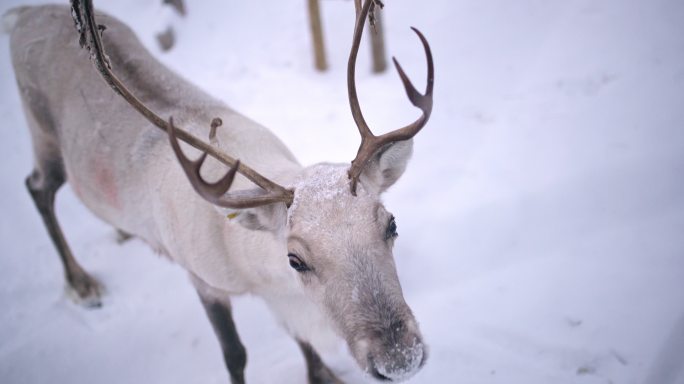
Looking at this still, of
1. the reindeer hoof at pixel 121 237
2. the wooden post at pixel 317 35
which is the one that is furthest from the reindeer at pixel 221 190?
the wooden post at pixel 317 35

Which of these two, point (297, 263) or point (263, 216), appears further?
point (263, 216)

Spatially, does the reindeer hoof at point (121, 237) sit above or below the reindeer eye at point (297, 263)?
below

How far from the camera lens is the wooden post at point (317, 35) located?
482 cm

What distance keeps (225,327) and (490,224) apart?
2.25 metres

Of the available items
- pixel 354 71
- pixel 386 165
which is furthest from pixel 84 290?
pixel 354 71

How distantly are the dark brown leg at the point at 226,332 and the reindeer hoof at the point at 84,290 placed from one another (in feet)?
5.13

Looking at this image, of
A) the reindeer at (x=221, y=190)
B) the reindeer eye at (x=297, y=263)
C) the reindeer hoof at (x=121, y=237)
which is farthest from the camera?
the reindeer hoof at (x=121, y=237)

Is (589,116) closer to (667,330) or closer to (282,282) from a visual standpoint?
(667,330)

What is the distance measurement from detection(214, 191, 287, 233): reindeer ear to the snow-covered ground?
4.90ft

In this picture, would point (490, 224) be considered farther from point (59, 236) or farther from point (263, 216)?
point (59, 236)

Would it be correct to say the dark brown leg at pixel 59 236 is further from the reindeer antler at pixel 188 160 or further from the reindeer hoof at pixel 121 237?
the reindeer antler at pixel 188 160

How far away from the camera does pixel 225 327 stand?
265 cm

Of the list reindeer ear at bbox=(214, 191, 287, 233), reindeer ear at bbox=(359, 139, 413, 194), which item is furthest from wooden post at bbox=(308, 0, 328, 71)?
reindeer ear at bbox=(214, 191, 287, 233)

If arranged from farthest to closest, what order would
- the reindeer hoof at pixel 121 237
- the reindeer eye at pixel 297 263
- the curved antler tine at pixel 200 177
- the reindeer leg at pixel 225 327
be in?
the reindeer hoof at pixel 121 237 < the reindeer leg at pixel 225 327 < the reindeer eye at pixel 297 263 < the curved antler tine at pixel 200 177
